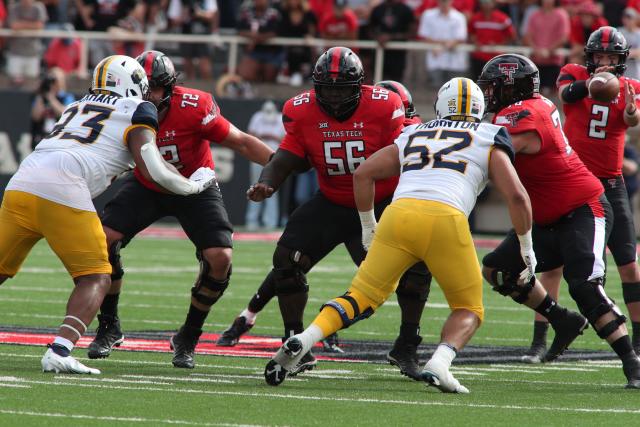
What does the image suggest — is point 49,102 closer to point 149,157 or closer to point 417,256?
point 149,157

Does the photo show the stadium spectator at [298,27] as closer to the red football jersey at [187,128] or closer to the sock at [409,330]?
the red football jersey at [187,128]

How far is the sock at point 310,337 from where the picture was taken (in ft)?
21.2

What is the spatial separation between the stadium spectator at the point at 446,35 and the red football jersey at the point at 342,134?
10571mm

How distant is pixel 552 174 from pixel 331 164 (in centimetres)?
123

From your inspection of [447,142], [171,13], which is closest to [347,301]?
[447,142]

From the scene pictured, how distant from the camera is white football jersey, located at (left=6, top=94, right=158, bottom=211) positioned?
6.95m

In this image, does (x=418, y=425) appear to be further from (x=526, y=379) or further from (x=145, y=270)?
(x=145, y=270)

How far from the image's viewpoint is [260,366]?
768 centimetres

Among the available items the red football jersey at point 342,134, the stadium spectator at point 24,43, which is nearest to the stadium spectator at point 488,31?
the stadium spectator at point 24,43

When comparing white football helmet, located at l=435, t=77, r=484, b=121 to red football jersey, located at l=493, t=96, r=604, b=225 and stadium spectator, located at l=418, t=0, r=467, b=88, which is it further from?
stadium spectator, located at l=418, t=0, r=467, b=88

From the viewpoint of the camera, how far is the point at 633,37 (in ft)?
56.2

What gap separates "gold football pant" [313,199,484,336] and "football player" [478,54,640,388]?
0.78m

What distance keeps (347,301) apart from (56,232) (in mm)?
1540

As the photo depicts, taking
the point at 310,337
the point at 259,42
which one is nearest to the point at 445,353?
the point at 310,337
